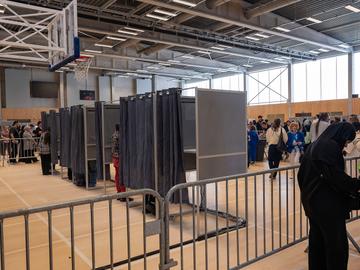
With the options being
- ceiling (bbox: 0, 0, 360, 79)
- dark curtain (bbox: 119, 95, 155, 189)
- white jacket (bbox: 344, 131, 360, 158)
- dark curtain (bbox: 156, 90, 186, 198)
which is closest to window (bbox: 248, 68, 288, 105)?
ceiling (bbox: 0, 0, 360, 79)

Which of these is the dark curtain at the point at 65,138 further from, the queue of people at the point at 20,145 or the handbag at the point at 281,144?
the handbag at the point at 281,144

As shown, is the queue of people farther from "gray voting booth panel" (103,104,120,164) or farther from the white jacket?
the white jacket

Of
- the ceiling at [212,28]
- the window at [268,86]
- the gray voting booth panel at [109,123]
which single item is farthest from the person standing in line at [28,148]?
the window at [268,86]

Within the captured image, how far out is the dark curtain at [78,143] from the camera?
26.4 feet

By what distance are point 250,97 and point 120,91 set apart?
9519 mm

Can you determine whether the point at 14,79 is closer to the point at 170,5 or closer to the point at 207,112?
the point at 170,5

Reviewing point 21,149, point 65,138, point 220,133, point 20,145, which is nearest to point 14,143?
point 20,145

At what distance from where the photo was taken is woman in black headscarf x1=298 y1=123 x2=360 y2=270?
236cm

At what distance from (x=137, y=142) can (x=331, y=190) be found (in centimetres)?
371

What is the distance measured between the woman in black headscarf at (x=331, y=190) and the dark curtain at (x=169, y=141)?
259 centimetres

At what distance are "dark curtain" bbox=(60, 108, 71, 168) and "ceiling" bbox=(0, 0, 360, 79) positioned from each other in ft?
9.63

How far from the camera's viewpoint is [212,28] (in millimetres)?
12680

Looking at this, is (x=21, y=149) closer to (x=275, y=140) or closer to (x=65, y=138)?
(x=65, y=138)

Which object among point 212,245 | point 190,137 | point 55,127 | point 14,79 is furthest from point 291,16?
point 14,79
